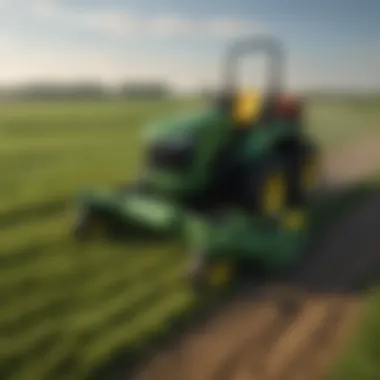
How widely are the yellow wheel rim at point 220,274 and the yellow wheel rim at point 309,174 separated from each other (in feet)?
1.21

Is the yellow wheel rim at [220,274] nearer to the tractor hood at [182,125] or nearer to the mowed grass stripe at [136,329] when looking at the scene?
the mowed grass stripe at [136,329]

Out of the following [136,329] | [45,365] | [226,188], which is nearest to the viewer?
[45,365]

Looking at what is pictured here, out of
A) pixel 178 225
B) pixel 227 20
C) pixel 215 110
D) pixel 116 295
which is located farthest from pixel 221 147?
pixel 116 295

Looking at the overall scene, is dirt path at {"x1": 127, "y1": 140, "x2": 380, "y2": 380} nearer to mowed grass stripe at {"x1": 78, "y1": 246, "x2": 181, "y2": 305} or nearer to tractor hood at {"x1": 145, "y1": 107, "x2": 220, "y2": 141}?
mowed grass stripe at {"x1": 78, "y1": 246, "x2": 181, "y2": 305}

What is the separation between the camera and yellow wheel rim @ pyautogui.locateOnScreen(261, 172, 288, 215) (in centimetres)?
188

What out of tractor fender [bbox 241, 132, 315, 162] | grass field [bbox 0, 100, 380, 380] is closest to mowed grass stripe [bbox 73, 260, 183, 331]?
grass field [bbox 0, 100, 380, 380]

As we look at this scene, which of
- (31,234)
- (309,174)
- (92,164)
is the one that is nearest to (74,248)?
(31,234)

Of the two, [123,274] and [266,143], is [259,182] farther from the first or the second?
[123,274]

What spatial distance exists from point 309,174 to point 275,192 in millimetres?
111

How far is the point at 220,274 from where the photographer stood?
1698 millimetres

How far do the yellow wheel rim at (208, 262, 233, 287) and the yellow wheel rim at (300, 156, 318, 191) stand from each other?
1.21 ft

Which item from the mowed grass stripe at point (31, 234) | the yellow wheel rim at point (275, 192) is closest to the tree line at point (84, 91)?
the mowed grass stripe at point (31, 234)

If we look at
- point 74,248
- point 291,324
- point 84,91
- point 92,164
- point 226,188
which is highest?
point 84,91

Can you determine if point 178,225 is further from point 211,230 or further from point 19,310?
point 19,310
